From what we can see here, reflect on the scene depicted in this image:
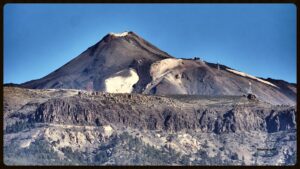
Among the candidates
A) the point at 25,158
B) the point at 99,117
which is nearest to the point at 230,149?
the point at 99,117

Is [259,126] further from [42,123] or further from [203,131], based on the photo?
[42,123]

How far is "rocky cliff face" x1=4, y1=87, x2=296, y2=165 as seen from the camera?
176m

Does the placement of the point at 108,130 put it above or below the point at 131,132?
above

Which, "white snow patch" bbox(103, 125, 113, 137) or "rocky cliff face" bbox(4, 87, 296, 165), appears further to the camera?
Result: "white snow patch" bbox(103, 125, 113, 137)

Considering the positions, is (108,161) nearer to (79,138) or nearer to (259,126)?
(79,138)

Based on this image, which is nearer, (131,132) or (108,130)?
(131,132)

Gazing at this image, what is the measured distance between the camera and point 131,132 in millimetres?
189625

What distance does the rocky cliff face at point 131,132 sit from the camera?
176 m

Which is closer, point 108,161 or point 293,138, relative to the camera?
point 108,161

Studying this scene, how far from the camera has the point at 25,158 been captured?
159625 mm

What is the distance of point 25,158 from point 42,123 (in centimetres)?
2628

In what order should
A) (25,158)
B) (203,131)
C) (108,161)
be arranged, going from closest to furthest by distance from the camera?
(25,158) < (108,161) < (203,131)

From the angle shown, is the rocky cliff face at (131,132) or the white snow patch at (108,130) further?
the white snow patch at (108,130)

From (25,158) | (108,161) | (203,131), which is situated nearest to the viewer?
(25,158)
